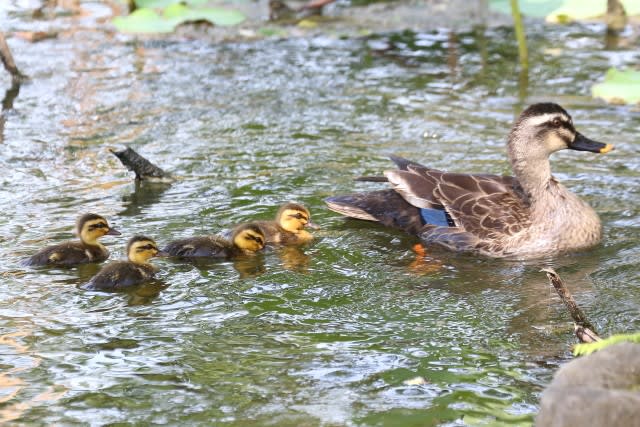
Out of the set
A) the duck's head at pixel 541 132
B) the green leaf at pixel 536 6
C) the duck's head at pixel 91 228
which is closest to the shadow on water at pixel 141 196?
the duck's head at pixel 91 228

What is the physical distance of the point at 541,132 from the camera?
23.2 ft

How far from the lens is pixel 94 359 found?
5.41 meters

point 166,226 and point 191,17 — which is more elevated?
point 191,17

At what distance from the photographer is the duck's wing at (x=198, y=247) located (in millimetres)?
6730

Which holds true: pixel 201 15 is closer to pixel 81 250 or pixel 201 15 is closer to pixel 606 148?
pixel 81 250

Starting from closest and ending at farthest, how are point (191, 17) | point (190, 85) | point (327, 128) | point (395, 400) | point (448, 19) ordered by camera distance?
point (395, 400) → point (327, 128) → point (190, 85) → point (191, 17) → point (448, 19)

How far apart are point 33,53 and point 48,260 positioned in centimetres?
584

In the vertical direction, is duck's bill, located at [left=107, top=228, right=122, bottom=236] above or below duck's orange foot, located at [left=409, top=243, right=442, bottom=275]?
above

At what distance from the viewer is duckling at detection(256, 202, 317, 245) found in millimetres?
7055

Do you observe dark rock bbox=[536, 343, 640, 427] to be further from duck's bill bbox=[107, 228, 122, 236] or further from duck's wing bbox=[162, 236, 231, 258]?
duck's bill bbox=[107, 228, 122, 236]

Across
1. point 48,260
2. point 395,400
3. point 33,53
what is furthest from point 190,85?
point 395,400

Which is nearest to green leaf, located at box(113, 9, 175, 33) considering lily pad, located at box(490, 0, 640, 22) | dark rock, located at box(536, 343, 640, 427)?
lily pad, located at box(490, 0, 640, 22)

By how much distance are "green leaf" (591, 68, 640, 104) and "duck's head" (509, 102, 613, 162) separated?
2.57 ft

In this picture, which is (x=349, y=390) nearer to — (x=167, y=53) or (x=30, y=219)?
(x=30, y=219)
